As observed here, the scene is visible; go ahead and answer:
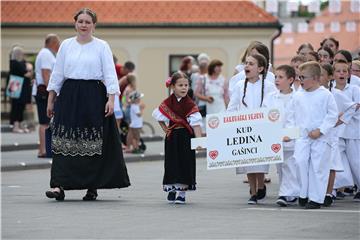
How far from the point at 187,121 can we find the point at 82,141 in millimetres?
1182

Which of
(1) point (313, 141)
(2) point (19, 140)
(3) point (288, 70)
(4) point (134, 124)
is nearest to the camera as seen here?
(1) point (313, 141)

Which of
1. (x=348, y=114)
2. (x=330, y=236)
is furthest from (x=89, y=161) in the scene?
(x=330, y=236)

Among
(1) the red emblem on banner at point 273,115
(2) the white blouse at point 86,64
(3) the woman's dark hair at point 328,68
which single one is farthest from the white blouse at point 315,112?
(2) the white blouse at point 86,64

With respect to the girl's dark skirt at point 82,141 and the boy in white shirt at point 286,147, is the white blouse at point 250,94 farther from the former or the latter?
the girl's dark skirt at point 82,141

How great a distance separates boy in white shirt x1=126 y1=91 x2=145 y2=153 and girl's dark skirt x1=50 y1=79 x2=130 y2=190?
938 cm

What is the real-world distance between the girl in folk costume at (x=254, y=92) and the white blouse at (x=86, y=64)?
4.38ft

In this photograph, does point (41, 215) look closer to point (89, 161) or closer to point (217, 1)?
point (89, 161)

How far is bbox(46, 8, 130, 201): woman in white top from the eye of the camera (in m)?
13.7

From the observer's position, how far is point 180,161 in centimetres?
1363

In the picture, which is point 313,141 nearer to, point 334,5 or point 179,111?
point 179,111

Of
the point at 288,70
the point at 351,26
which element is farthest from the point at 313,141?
the point at 351,26

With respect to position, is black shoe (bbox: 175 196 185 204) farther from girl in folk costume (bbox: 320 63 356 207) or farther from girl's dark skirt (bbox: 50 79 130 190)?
girl in folk costume (bbox: 320 63 356 207)

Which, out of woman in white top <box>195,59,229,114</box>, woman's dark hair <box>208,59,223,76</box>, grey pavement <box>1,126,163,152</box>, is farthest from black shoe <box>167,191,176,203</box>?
grey pavement <box>1,126,163,152</box>

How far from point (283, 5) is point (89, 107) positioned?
47.3 m
